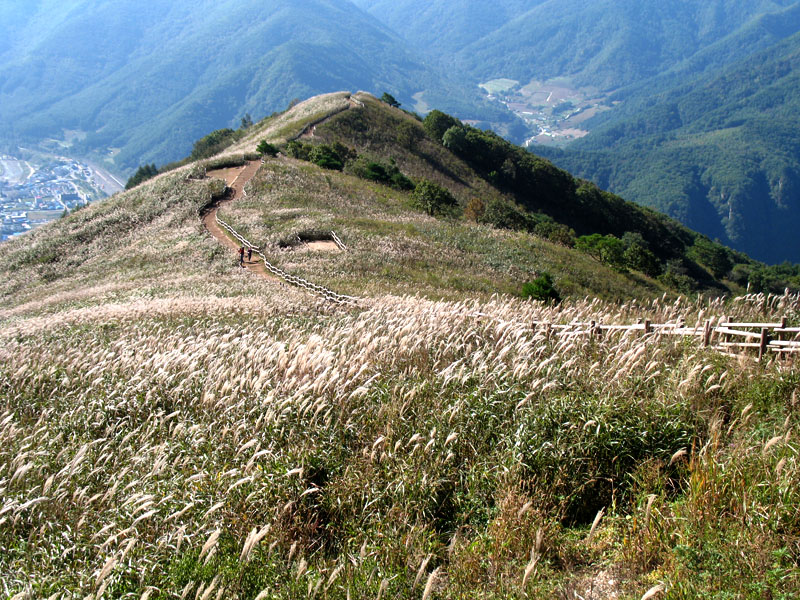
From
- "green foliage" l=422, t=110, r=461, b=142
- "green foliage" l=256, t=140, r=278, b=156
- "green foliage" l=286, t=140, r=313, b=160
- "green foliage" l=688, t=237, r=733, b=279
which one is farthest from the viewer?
"green foliage" l=422, t=110, r=461, b=142

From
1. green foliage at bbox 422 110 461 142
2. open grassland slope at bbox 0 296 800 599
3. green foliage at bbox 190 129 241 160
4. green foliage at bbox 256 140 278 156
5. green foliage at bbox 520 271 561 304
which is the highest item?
green foliage at bbox 422 110 461 142

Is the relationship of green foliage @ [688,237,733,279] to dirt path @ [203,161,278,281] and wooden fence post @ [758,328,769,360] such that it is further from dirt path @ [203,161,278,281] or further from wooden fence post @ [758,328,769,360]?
wooden fence post @ [758,328,769,360]

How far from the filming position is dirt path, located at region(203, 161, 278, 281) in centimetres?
2644

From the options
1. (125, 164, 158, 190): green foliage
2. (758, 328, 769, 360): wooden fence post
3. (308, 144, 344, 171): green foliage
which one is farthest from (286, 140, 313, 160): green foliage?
(758, 328, 769, 360): wooden fence post

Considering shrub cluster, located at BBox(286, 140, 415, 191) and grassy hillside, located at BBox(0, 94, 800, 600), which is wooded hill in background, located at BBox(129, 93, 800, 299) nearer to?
shrub cluster, located at BBox(286, 140, 415, 191)

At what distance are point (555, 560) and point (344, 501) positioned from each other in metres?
1.55

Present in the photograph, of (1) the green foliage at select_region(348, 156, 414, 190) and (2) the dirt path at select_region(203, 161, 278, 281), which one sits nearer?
(2) the dirt path at select_region(203, 161, 278, 281)

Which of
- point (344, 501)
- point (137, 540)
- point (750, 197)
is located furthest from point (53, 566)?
point (750, 197)

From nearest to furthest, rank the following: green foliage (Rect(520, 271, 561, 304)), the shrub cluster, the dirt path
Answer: green foliage (Rect(520, 271, 561, 304)), the dirt path, the shrub cluster

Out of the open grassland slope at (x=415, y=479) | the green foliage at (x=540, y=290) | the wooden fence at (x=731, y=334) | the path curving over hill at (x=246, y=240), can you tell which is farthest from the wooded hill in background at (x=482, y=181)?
the open grassland slope at (x=415, y=479)

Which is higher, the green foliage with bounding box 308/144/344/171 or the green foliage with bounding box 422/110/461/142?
the green foliage with bounding box 422/110/461/142

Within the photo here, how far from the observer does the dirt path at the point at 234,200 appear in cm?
2644

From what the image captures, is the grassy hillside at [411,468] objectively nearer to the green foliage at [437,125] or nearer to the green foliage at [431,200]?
the green foliage at [431,200]

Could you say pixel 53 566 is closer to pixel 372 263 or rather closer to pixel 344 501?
pixel 344 501
